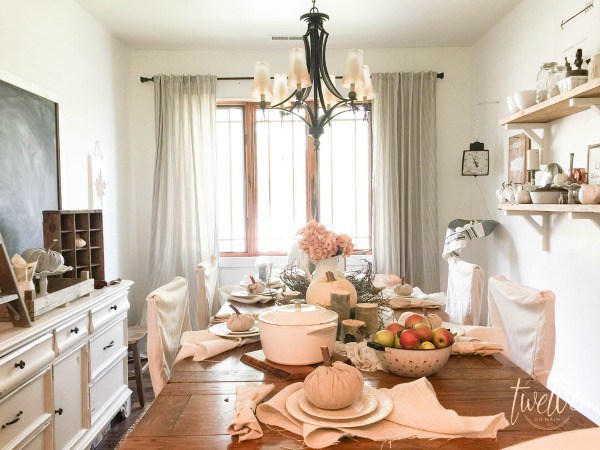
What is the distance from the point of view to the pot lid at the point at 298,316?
1.41 metres

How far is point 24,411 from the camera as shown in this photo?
1843mm

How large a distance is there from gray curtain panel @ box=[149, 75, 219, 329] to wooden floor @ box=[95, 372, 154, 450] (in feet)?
4.04

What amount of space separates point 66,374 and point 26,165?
1.20 meters

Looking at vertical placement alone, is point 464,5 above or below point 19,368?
above

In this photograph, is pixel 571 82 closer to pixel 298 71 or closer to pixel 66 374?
pixel 298 71

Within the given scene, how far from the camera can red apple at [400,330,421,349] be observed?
133 cm

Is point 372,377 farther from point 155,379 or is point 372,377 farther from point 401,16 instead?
point 401,16

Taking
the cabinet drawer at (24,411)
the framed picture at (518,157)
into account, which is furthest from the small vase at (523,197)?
the cabinet drawer at (24,411)

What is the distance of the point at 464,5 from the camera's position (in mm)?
3551

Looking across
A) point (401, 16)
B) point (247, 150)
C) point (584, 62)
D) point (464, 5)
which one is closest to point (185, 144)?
point (247, 150)

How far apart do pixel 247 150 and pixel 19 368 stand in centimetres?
306

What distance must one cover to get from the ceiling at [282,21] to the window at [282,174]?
26.3 inches

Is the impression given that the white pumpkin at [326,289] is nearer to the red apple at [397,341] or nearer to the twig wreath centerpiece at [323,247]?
the twig wreath centerpiece at [323,247]

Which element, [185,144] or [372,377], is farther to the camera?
[185,144]
